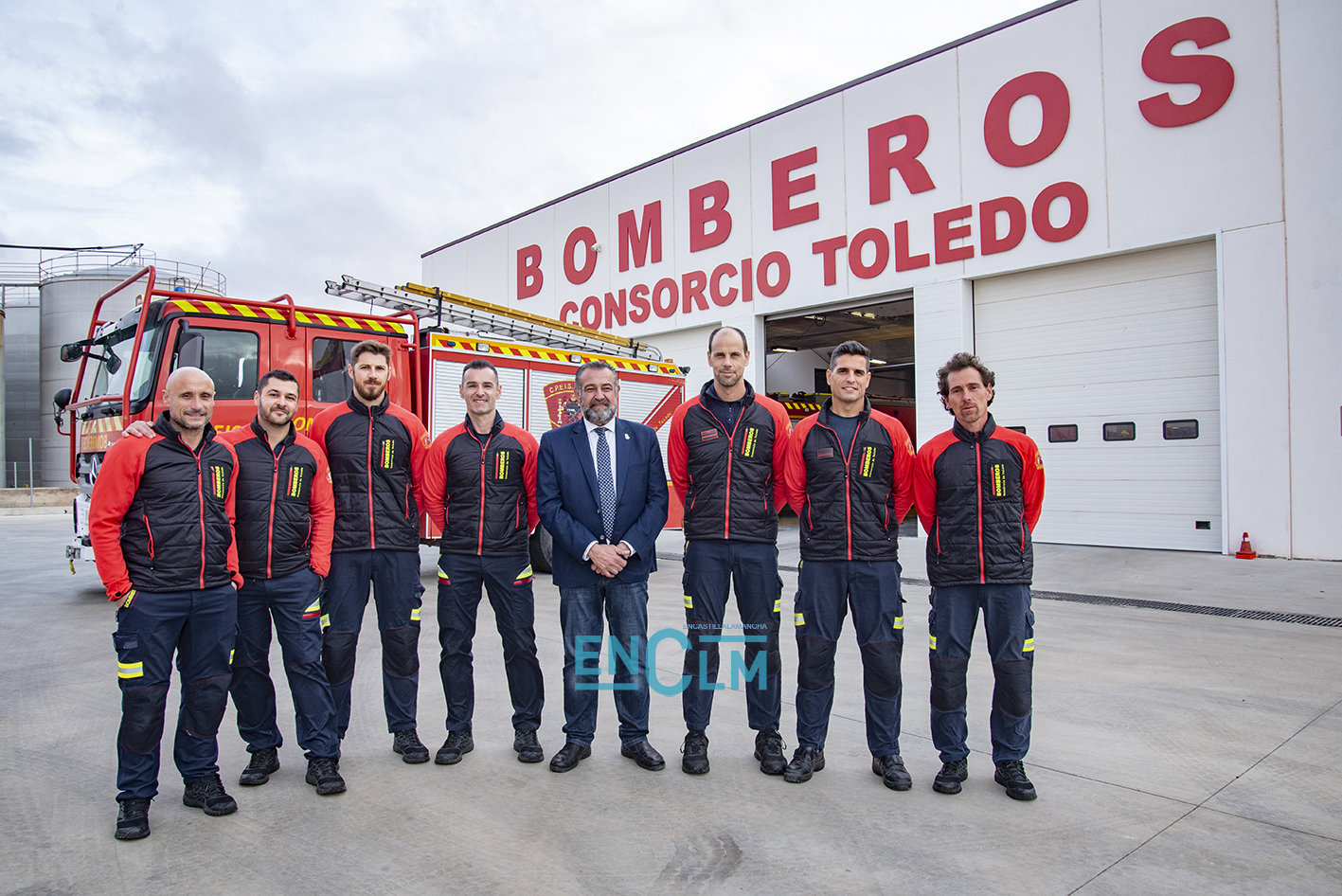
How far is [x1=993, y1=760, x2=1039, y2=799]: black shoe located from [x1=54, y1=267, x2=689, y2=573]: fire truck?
6453mm

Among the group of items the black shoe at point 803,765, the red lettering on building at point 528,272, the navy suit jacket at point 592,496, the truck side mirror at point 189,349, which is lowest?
the black shoe at point 803,765

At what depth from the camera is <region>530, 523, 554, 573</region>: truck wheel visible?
9.18m

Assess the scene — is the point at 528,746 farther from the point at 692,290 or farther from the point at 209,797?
the point at 692,290

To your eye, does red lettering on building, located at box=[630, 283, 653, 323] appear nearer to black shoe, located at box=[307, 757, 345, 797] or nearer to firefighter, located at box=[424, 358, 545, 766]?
firefighter, located at box=[424, 358, 545, 766]

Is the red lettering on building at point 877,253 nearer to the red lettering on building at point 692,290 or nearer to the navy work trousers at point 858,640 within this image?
the red lettering on building at point 692,290

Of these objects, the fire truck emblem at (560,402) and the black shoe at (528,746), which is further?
the fire truck emblem at (560,402)

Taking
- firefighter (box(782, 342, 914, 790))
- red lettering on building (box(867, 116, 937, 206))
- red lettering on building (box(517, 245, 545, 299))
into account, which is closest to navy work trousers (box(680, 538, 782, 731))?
firefighter (box(782, 342, 914, 790))

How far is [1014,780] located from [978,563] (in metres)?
0.87

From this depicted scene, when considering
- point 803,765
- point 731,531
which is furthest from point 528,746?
point 731,531

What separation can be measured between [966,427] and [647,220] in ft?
45.7

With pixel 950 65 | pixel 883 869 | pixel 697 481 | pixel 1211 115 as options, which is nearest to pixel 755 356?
pixel 950 65

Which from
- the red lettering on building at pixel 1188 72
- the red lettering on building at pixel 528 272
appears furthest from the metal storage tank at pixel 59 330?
the red lettering on building at pixel 1188 72

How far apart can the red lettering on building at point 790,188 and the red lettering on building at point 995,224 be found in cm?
287

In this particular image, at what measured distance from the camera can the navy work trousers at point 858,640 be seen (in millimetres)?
3531
